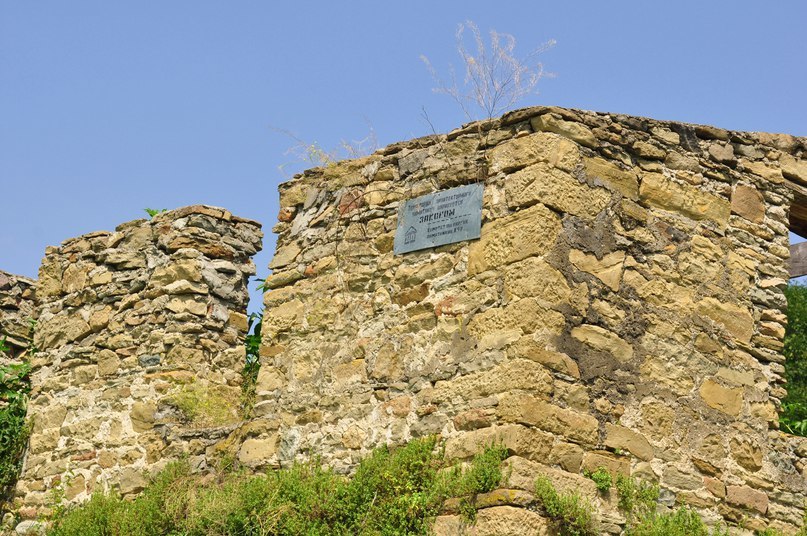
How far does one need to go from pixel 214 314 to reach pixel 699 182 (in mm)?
3741

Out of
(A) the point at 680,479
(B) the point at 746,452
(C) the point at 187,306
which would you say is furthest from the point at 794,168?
(C) the point at 187,306

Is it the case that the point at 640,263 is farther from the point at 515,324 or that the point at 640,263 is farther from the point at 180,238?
the point at 180,238

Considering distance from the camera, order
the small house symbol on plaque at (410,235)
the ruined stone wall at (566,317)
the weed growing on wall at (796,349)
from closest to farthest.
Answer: the ruined stone wall at (566,317) < the small house symbol on plaque at (410,235) < the weed growing on wall at (796,349)

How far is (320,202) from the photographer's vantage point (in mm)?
8094

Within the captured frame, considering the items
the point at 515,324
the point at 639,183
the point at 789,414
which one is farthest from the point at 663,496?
A: the point at 789,414

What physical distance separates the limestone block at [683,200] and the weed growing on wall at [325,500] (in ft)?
6.59

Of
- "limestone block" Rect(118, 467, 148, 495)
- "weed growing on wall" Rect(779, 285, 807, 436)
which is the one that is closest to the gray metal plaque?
"limestone block" Rect(118, 467, 148, 495)

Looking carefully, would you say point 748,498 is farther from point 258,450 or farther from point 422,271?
point 258,450

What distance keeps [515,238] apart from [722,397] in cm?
165

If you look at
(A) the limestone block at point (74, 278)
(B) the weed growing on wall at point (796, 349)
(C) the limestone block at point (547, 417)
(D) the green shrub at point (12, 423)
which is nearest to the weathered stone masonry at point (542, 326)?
(C) the limestone block at point (547, 417)

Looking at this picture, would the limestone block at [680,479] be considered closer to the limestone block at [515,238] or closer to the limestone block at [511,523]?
the limestone block at [511,523]

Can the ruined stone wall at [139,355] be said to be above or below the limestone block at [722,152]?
below

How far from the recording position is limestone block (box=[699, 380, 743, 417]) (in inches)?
279

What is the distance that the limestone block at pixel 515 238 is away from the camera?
21.9ft
